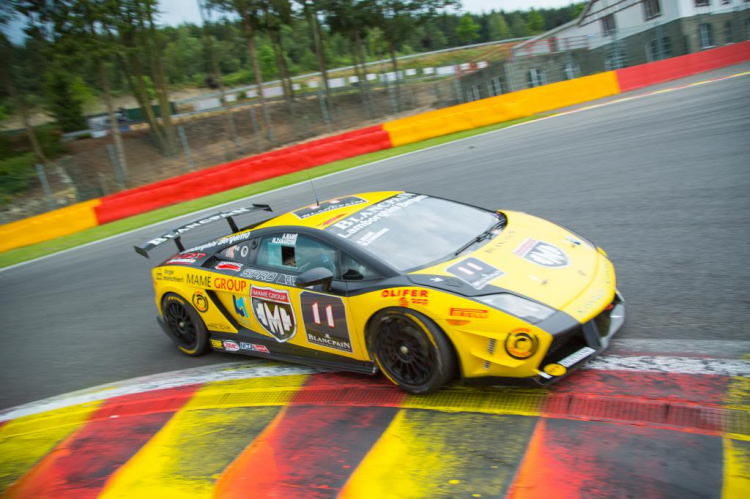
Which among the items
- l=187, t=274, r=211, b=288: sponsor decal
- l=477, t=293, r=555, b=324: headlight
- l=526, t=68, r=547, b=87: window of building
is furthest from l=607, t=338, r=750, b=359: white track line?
l=526, t=68, r=547, b=87: window of building

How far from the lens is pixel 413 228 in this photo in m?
4.86

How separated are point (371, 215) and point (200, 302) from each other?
6.28ft

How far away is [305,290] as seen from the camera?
15.6 feet

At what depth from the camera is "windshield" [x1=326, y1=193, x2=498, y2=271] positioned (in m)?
4.55

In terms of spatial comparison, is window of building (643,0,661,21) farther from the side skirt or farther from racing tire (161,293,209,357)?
the side skirt

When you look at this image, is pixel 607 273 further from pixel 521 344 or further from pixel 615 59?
pixel 615 59

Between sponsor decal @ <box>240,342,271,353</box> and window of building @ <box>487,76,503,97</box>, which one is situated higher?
window of building @ <box>487,76,503,97</box>

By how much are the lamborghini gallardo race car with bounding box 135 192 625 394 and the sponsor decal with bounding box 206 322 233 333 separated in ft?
0.05

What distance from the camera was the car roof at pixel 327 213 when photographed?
504 centimetres

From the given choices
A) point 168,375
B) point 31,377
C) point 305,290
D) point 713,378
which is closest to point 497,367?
point 713,378

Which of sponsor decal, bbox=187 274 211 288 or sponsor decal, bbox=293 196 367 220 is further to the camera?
sponsor decal, bbox=187 274 211 288

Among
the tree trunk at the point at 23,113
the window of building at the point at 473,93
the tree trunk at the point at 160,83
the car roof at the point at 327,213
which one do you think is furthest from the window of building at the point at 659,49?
the tree trunk at the point at 23,113

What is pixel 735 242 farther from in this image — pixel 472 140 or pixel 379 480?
pixel 472 140

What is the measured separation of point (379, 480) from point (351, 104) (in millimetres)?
36980
